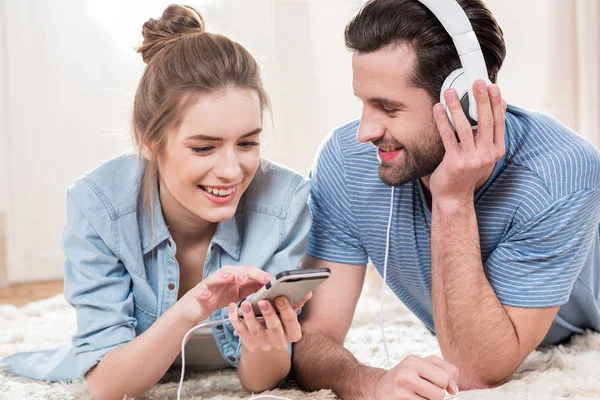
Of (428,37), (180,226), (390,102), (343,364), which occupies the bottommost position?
(343,364)

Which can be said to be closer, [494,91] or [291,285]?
[291,285]

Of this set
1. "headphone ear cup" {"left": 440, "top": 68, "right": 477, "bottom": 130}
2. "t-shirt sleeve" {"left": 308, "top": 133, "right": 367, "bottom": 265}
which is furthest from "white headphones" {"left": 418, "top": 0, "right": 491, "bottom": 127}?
"t-shirt sleeve" {"left": 308, "top": 133, "right": 367, "bottom": 265}

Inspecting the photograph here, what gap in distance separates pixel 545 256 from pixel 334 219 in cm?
43

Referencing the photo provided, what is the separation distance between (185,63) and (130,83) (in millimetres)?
1665

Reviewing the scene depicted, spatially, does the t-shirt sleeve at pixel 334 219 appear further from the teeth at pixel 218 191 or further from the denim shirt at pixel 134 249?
the teeth at pixel 218 191

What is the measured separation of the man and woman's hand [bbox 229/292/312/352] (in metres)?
0.17

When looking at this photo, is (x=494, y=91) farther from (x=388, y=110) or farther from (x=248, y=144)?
(x=248, y=144)

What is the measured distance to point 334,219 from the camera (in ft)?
5.11

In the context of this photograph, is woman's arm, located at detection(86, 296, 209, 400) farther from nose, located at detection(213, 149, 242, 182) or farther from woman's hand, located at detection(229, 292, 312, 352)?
nose, located at detection(213, 149, 242, 182)

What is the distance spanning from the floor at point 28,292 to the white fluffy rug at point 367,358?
0.30m

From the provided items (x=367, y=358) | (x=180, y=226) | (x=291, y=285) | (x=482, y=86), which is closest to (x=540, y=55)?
(x=367, y=358)

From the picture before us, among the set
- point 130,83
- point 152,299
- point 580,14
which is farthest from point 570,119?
point 152,299

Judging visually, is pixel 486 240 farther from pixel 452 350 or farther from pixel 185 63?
pixel 185 63

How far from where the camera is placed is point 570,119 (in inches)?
118
